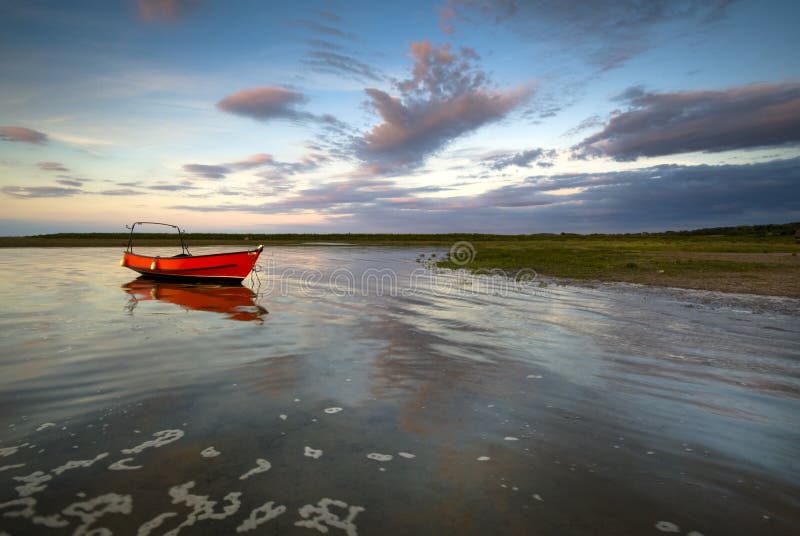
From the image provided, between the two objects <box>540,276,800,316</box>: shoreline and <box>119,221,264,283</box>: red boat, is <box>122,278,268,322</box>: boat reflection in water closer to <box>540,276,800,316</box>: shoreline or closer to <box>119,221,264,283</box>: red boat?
<box>119,221,264,283</box>: red boat

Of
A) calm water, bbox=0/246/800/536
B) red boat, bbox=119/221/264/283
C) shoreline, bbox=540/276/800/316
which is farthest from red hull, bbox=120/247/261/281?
shoreline, bbox=540/276/800/316

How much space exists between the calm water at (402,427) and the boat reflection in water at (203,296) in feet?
10.0

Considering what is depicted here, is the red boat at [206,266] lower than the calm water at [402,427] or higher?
higher

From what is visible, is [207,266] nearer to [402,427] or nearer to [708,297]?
[402,427]

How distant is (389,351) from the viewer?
37.7 feet

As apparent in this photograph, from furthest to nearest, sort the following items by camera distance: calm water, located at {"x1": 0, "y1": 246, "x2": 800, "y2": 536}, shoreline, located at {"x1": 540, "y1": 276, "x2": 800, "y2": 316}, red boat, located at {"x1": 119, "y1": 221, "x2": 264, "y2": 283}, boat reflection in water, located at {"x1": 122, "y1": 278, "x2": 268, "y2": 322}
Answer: red boat, located at {"x1": 119, "y1": 221, "x2": 264, "y2": 283}, boat reflection in water, located at {"x1": 122, "y1": 278, "x2": 268, "y2": 322}, shoreline, located at {"x1": 540, "y1": 276, "x2": 800, "y2": 316}, calm water, located at {"x1": 0, "y1": 246, "x2": 800, "y2": 536}

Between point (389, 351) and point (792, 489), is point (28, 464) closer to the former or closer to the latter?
point (389, 351)

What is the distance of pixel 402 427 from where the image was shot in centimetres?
689

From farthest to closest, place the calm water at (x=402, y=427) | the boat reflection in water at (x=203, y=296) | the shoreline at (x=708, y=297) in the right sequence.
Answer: the boat reflection in water at (x=203, y=296) < the shoreline at (x=708, y=297) < the calm water at (x=402, y=427)

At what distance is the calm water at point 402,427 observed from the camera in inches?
186

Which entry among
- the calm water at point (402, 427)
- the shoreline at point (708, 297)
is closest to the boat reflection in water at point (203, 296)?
the calm water at point (402, 427)

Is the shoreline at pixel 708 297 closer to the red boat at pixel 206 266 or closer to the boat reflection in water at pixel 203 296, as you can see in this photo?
the boat reflection in water at pixel 203 296

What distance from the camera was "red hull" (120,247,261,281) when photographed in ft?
85.5

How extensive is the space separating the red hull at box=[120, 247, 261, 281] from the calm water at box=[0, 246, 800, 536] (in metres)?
11.7
